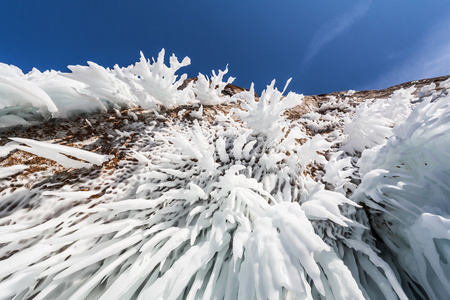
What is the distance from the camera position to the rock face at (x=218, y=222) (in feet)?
3.18

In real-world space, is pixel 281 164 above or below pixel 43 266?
above

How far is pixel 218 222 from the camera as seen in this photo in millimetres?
1233

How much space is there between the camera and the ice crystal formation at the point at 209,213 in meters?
0.98

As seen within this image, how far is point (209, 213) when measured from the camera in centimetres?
130

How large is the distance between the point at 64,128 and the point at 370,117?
3.58m

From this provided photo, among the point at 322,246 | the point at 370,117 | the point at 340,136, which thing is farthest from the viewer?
the point at 340,136

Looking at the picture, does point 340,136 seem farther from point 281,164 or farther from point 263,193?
point 263,193

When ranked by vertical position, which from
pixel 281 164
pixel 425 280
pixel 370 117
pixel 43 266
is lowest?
pixel 425 280

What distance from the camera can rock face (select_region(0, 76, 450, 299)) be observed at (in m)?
0.97

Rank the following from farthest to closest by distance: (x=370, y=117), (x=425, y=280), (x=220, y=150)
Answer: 1. (x=370, y=117)
2. (x=220, y=150)
3. (x=425, y=280)

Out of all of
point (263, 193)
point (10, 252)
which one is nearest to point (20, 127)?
point (10, 252)

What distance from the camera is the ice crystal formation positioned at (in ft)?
3.21

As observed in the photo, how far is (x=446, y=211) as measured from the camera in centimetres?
111

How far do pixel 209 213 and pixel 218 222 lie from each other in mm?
101
